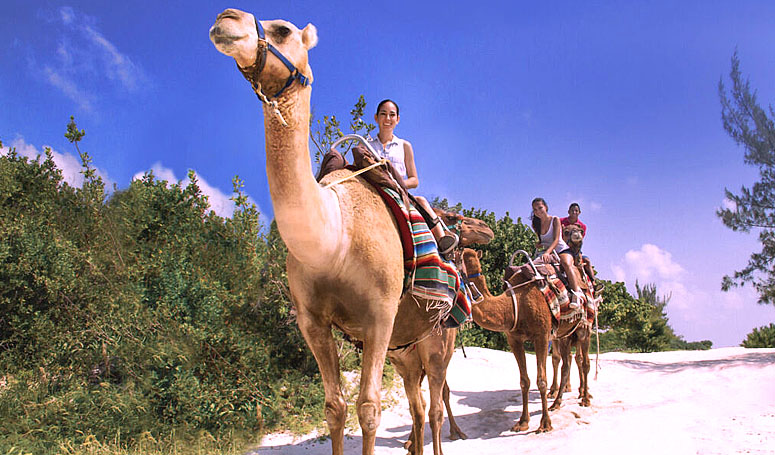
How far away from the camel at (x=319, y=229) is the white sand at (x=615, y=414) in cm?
400

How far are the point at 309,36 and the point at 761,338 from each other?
887 inches

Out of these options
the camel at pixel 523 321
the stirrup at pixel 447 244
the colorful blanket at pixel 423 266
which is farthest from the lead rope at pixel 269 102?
the camel at pixel 523 321

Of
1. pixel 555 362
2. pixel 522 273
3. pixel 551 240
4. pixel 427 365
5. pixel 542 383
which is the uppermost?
pixel 551 240

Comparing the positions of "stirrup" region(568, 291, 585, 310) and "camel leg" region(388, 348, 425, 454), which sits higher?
"stirrup" region(568, 291, 585, 310)

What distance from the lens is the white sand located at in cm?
608

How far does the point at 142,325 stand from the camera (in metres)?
8.38

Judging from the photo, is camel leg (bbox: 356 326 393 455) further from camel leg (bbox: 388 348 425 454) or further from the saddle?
the saddle

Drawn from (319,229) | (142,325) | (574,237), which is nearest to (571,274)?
(574,237)

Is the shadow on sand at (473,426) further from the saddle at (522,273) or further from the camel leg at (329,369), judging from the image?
the camel leg at (329,369)

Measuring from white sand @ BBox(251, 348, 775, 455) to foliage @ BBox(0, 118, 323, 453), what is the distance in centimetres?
112

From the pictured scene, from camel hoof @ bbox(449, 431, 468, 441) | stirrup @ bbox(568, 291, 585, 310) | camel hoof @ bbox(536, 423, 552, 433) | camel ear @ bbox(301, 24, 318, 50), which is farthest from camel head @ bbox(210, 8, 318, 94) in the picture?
stirrup @ bbox(568, 291, 585, 310)

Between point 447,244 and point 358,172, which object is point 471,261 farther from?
point 358,172

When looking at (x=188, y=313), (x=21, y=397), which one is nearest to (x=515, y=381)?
(x=188, y=313)

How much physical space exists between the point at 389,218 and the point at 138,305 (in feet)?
22.0
